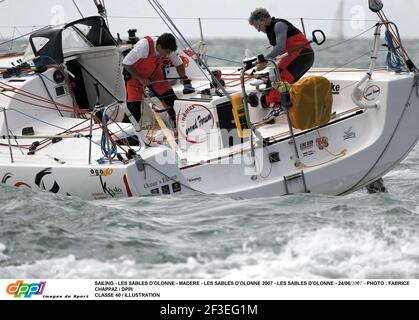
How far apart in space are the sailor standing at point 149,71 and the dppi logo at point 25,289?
3.59 meters

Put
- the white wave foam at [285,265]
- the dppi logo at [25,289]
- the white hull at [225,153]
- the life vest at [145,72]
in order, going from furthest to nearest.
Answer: the life vest at [145,72]
the white hull at [225,153]
the white wave foam at [285,265]
the dppi logo at [25,289]

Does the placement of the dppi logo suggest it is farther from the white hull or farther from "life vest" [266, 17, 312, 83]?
"life vest" [266, 17, 312, 83]

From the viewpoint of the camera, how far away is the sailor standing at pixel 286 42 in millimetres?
7770

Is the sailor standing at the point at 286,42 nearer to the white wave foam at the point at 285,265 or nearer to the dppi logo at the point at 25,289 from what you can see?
the white wave foam at the point at 285,265

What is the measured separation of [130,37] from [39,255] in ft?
15.9

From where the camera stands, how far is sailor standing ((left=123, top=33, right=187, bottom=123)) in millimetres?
7906

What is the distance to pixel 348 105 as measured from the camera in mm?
7883

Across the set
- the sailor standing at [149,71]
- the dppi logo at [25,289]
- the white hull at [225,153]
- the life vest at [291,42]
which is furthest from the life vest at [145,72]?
the dppi logo at [25,289]

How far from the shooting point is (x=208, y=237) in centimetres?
557

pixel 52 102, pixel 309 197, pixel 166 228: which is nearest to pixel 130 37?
pixel 52 102

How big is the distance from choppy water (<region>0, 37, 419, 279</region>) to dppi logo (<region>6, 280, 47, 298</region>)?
0.28 metres

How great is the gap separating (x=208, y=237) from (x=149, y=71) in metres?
2.92

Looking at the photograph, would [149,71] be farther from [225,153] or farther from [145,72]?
[225,153]
